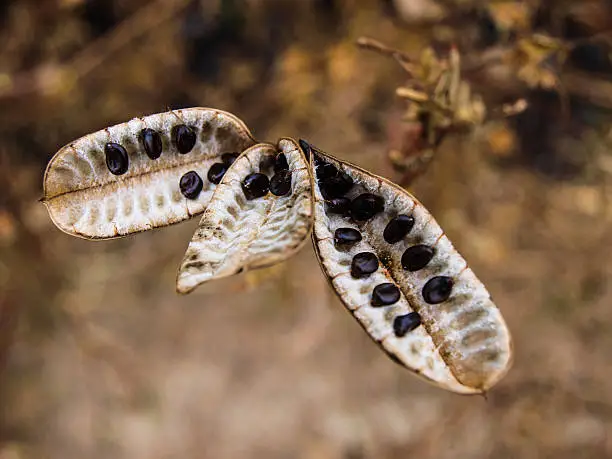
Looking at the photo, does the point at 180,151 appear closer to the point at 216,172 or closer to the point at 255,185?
the point at 216,172

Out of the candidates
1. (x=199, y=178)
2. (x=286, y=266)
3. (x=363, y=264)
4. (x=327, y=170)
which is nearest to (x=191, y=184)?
(x=199, y=178)

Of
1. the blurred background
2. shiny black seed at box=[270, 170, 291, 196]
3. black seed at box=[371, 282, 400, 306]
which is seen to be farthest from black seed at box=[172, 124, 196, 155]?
the blurred background

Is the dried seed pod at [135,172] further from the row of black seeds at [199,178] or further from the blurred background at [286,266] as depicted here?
the blurred background at [286,266]

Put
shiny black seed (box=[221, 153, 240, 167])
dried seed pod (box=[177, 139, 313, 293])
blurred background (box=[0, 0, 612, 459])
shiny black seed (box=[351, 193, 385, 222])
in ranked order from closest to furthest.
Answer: dried seed pod (box=[177, 139, 313, 293]) < shiny black seed (box=[351, 193, 385, 222]) < shiny black seed (box=[221, 153, 240, 167]) < blurred background (box=[0, 0, 612, 459])

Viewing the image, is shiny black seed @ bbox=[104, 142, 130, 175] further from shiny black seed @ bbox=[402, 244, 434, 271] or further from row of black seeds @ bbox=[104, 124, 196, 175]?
shiny black seed @ bbox=[402, 244, 434, 271]

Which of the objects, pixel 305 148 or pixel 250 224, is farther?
pixel 305 148

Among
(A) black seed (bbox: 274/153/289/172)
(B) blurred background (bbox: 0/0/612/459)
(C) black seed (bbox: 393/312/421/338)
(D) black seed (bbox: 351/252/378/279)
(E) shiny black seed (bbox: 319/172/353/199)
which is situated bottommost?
(B) blurred background (bbox: 0/0/612/459)
